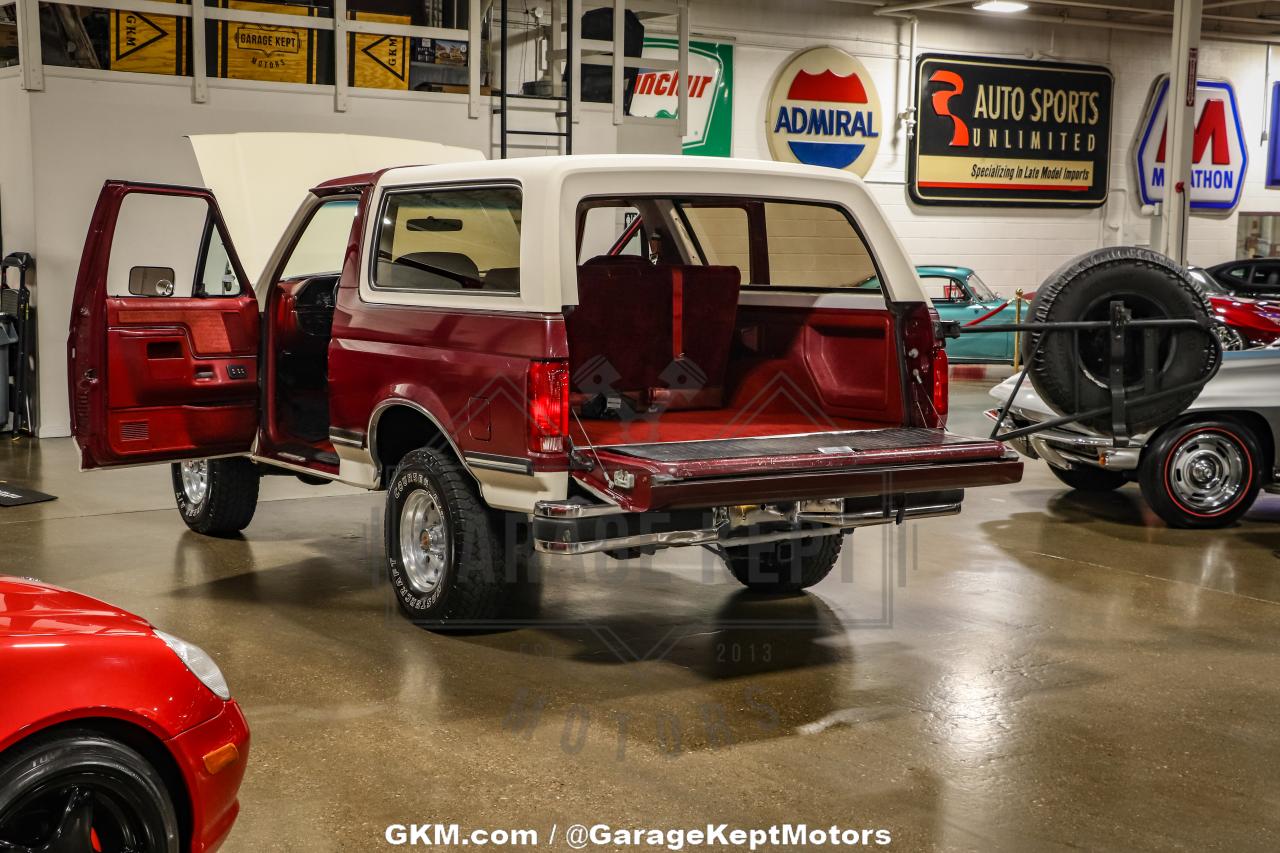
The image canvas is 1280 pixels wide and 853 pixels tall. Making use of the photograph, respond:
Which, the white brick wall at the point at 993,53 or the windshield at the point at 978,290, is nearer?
the windshield at the point at 978,290

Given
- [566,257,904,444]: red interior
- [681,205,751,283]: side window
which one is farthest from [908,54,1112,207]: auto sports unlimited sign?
[566,257,904,444]: red interior

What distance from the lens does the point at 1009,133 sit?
23.5 m

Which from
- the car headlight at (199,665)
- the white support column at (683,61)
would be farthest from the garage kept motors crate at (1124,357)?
the white support column at (683,61)

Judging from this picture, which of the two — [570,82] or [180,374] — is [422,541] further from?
[570,82]

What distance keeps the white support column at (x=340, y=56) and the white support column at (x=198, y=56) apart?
120 centimetres

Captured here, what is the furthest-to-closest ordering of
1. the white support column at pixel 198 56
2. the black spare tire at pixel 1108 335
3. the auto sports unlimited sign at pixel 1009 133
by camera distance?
the auto sports unlimited sign at pixel 1009 133
the white support column at pixel 198 56
the black spare tire at pixel 1108 335

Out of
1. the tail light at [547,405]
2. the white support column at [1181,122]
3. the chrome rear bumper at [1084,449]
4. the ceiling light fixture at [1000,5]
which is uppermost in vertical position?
the ceiling light fixture at [1000,5]

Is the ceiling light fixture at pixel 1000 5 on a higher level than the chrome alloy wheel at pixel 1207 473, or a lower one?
higher

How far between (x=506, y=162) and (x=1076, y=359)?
150 inches

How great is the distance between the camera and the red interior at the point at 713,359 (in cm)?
631

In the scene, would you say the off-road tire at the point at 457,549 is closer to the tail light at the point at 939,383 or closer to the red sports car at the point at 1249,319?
the tail light at the point at 939,383

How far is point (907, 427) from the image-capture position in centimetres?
612

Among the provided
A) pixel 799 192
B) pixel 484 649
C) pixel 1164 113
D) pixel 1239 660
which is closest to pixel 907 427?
pixel 799 192

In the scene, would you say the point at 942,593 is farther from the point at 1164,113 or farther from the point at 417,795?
the point at 1164,113
